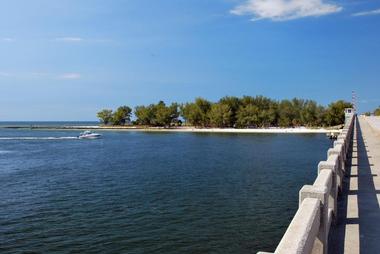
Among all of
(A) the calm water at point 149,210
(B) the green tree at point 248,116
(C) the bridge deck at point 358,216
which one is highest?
(B) the green tree at point 248,116

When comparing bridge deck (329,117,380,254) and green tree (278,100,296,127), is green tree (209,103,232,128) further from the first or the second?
bridge deck (329,117,380,254)

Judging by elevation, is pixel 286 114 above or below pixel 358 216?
above

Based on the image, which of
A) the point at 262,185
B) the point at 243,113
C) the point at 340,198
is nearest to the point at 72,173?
the point at 262,185

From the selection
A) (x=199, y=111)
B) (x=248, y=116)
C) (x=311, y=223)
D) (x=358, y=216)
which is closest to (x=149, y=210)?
(x=358, y=216)

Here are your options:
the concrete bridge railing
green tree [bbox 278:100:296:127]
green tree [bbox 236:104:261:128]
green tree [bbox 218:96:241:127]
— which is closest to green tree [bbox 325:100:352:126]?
green tree [bbox 278:100:296:127]

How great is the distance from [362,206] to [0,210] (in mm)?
22955

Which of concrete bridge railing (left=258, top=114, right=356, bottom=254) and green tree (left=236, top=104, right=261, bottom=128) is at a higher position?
green tree (left=236, top=104, right=261, bottom=128)

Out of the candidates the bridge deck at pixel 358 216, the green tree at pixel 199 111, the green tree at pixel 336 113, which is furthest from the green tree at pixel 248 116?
the bridge deck at pixel 358 216

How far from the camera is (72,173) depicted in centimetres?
4416

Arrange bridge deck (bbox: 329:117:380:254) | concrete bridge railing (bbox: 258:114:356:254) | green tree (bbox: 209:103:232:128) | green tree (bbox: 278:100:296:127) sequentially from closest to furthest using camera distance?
1. concrete bridge railing (bbox: 258:114:356:254)
2. bridge deck (bbox: 329:117:380:254)
3. green tree (bbox: 209:103:232:128)
4. green tree (bbox: 278:100:296:127)

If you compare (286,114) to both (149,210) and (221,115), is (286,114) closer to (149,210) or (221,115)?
(221,115)

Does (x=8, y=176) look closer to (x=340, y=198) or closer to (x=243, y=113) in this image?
(x=340, y=198)

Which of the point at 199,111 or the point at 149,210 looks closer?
the point at 149,210

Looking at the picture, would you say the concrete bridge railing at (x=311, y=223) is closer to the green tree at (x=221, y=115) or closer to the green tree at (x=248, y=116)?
the green tree at (x=248, y=116)
